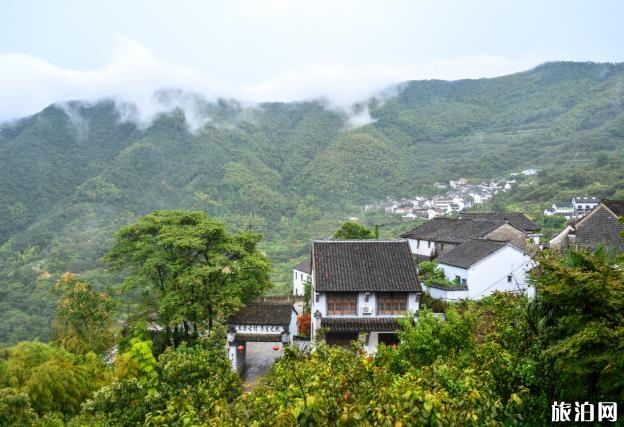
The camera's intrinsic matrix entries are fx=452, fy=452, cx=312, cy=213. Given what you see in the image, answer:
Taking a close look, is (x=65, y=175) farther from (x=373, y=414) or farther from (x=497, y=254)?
(x=373, y=414)

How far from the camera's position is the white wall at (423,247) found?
123 feet

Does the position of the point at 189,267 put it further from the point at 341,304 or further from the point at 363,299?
the point at 363,299

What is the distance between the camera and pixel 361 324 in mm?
21391

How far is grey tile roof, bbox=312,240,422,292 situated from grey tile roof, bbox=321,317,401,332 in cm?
145

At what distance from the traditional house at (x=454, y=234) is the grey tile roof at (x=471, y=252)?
3.88m

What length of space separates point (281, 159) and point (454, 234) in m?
86.7

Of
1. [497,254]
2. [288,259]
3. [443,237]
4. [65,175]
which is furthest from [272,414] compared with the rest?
[65,175]

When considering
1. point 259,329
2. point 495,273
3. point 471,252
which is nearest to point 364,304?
point 259,329

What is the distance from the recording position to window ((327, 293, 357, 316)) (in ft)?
72.0

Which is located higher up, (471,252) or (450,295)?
(471,252)

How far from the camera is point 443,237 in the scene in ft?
121

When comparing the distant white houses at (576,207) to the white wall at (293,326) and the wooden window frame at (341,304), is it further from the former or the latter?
the wooden window frame at (341,304)

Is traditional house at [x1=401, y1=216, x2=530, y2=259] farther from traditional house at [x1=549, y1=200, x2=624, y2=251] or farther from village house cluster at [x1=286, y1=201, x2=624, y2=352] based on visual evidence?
traditional house at [x1=549, y1=200, x2=624, y2=251]

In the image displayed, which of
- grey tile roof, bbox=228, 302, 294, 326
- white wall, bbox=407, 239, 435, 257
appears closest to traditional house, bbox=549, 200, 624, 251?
white wall, bbox=407, 239, 435, 257
